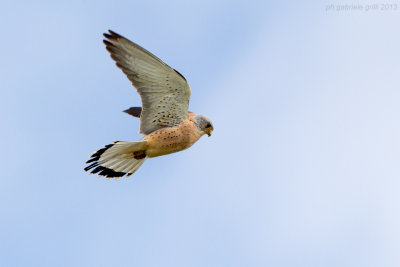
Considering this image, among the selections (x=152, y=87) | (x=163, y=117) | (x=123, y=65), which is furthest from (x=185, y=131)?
(x=123, y=65)

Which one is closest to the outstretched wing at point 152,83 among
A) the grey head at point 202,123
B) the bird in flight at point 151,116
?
the bird in flight at point 151,116

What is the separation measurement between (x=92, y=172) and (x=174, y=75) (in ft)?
6.32

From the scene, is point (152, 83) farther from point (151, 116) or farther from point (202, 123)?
point (202, 123)

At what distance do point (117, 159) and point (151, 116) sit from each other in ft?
2.69

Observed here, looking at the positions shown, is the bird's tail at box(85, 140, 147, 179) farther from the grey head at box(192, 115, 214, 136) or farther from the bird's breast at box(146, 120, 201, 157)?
the grey head at box(192, 115, 214, 136)

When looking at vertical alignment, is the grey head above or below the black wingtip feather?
above

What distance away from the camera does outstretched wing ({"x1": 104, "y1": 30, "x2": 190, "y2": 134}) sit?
6.94 metres

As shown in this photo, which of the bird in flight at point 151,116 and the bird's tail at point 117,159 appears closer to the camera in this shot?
the bird in flight at point 151,116

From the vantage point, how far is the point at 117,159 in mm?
8133

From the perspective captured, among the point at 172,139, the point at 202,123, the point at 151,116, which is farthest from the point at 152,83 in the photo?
the point at 202,123

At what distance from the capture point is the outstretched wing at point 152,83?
6.94 m

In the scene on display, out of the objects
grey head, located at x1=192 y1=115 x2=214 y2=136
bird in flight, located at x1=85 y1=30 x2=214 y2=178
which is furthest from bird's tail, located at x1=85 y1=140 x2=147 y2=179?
grey head, located at x1=192 y1=115 x2=214 y2=136

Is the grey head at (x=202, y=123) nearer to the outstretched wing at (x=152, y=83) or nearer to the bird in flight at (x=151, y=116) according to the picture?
the bird in flight at (x=151, y=116)

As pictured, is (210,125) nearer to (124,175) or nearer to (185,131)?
(185,131)
